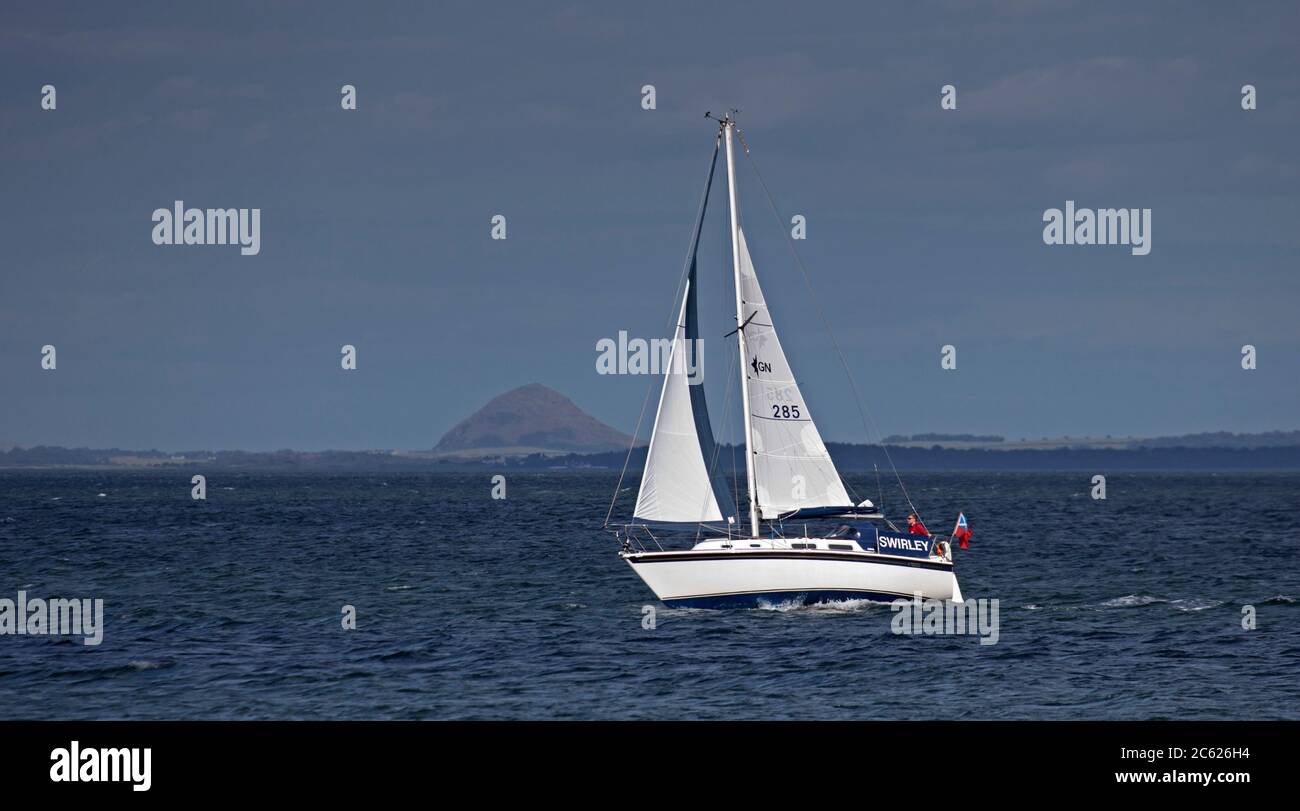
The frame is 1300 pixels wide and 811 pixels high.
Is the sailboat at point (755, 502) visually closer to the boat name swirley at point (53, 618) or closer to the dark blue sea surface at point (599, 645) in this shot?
the dark blue sea surface at point (599, 645)

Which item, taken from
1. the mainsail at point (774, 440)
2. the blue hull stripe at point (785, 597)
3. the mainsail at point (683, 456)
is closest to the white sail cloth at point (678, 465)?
the mainsail at point (683, 456)

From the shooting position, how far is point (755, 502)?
40844mm

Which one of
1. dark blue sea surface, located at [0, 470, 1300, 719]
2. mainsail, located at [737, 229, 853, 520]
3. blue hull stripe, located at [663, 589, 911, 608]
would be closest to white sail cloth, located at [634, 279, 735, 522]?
mainsail, located at [737, 229, 853, 520]

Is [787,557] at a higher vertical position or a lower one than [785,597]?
higher

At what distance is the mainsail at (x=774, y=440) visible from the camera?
40.7 metres

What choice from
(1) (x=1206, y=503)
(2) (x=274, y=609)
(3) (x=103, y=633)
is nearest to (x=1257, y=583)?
(2) (x=274, y=609)
